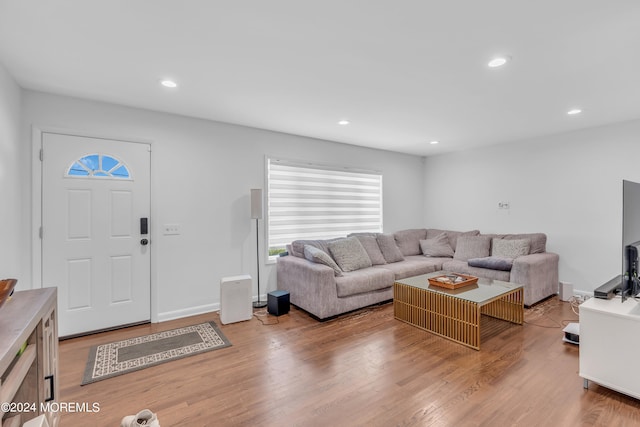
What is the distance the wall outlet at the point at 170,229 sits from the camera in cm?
346

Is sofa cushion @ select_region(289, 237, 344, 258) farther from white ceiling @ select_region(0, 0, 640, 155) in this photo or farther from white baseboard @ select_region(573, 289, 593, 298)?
white baseboard @ select_region(573, 289, 593, 298)

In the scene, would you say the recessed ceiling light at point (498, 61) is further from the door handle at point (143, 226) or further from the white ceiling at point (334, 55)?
the door handle at point (143, 226)

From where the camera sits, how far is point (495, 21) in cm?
180

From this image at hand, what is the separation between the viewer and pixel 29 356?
54.7 inches

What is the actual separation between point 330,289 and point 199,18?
2.74 meters

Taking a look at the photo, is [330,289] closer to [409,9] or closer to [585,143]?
[409,9]

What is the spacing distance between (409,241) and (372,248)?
1.19 meters

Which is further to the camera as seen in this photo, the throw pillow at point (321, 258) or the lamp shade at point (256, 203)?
the lamp shade at point (256, 203)

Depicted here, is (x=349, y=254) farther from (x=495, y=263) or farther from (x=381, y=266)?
(x=495, y=263)

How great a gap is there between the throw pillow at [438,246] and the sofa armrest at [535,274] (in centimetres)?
125

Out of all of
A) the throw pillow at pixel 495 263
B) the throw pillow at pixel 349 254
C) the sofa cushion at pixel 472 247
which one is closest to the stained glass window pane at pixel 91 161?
the throw pillow at pixel 349 254

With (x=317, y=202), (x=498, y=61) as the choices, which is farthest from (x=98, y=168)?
(x=498, y=61)

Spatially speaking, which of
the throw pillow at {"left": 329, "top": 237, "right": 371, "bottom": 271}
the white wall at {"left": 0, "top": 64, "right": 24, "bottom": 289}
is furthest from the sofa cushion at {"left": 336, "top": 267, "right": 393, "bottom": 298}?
the white wall at {"left": 0, "top": 64, "right": 24, "bottom": 289}

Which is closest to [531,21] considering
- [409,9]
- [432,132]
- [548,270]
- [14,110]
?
[409,9]
